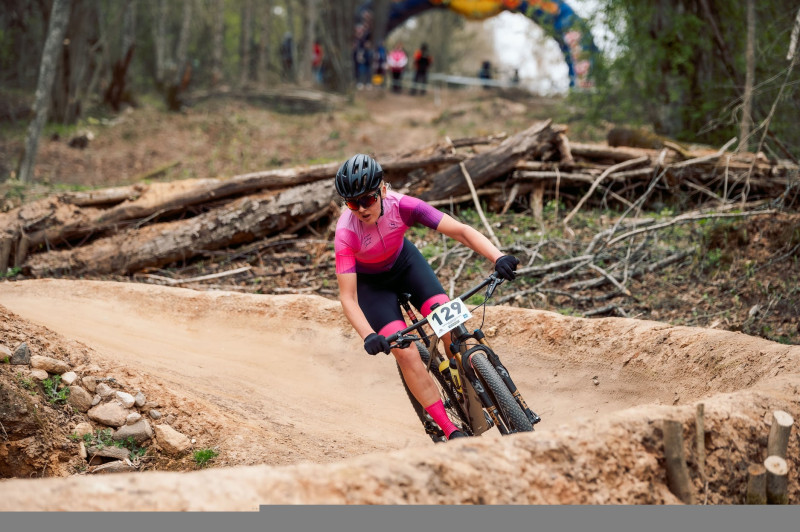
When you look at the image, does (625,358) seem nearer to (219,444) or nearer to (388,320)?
(388,320)

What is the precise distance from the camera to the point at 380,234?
18.4 ft

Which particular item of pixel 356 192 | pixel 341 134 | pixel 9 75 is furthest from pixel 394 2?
pixel 356 192

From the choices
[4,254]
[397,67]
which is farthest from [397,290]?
[397,67]

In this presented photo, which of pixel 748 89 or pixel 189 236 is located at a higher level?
pixel 748 89

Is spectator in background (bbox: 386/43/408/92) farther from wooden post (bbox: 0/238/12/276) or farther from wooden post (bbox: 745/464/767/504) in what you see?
wooden post (bbox: 745/464/767/504)

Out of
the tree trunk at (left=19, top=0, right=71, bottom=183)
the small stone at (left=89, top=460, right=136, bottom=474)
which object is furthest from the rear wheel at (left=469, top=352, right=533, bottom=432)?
the tree trunk at (left=19, top=0, right=71, bottom=183)

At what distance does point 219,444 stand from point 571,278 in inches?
230

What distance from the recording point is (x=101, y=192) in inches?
496

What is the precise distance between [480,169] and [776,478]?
9.32 m

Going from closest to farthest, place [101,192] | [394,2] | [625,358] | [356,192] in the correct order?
[356,192], [625,358], [101,192], [394,2]

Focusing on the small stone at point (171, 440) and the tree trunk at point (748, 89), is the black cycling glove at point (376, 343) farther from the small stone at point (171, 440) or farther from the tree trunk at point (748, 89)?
the tree trunk at point (748, 89)

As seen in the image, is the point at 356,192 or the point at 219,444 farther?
the point at 219,444

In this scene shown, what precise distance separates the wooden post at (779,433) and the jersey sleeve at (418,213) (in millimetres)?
2483

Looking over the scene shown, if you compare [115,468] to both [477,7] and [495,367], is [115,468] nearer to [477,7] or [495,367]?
[495,367]
